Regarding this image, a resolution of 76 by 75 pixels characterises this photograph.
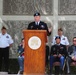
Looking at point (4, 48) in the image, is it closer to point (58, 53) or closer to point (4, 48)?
point (4, 48)

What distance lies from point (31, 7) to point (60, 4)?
110cm

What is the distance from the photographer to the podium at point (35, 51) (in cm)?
777

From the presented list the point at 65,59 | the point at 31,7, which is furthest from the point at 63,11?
the point at 65,59

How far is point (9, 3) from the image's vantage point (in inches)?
487

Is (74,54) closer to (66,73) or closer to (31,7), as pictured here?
(66,73)

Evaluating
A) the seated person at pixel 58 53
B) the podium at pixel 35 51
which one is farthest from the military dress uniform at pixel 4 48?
the podium at pixel 35 51

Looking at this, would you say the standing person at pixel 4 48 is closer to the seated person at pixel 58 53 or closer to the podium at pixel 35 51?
the seated person at pixel 58 53

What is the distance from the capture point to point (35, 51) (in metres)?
7.80

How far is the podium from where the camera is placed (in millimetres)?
7770

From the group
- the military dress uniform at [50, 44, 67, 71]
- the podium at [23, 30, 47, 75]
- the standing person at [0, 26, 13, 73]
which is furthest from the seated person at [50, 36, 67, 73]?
the podium at [23, 30, 47, 75]

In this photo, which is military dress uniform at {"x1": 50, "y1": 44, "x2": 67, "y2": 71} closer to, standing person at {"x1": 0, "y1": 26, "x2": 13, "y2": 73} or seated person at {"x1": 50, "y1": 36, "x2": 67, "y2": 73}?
seated person at {"x1": 50, "y1": 36, "x2": 67, "y2": 73}

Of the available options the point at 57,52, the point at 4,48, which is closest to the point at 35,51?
the point at 57,52

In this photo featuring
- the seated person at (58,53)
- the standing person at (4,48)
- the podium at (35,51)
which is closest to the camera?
the podium at (35,51)

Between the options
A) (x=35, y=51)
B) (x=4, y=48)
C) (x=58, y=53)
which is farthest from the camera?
(x=4, y=48)
